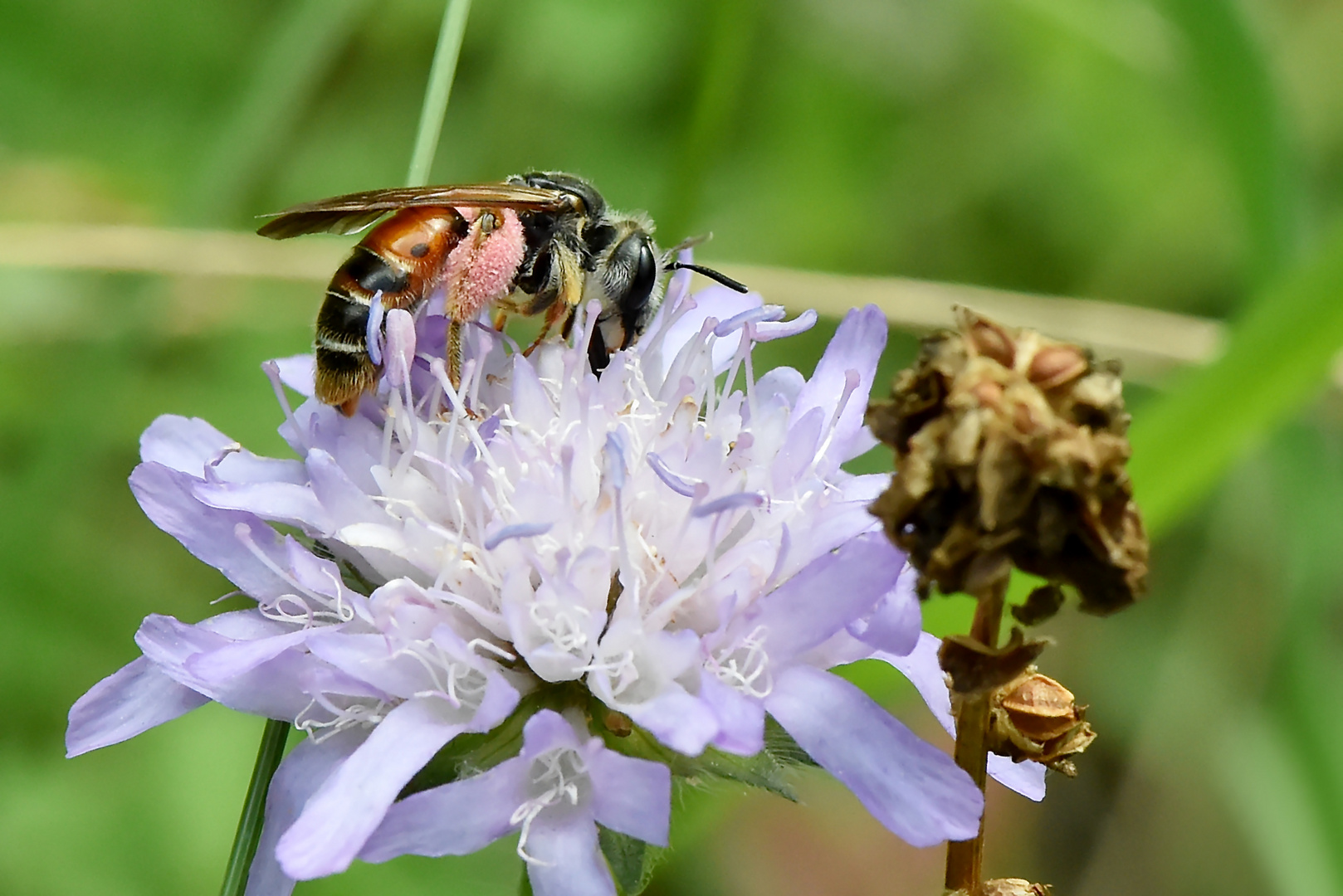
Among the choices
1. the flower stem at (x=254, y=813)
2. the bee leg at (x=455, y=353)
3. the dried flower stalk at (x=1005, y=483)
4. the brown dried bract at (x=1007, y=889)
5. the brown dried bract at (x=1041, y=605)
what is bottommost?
the flower stem at (x=254, y=813)

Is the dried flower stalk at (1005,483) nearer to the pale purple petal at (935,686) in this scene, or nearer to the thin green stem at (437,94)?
the pale purple petal at (935,686)

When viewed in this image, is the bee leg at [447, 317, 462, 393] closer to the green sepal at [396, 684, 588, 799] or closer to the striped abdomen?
the striped abdomen

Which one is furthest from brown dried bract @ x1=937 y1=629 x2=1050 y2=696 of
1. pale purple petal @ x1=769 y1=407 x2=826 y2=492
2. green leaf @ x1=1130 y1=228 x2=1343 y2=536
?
green leaf @ x1=1130 y1=228 x2=1343 y2=536

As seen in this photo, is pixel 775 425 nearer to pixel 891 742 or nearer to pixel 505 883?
pixel 891 742

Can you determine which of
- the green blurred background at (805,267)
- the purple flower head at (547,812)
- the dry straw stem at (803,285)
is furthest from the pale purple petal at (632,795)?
the dry straw stem at (803,285)

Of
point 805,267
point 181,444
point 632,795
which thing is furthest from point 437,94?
point 805,267

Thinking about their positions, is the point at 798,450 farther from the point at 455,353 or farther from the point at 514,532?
the point at 455,353
